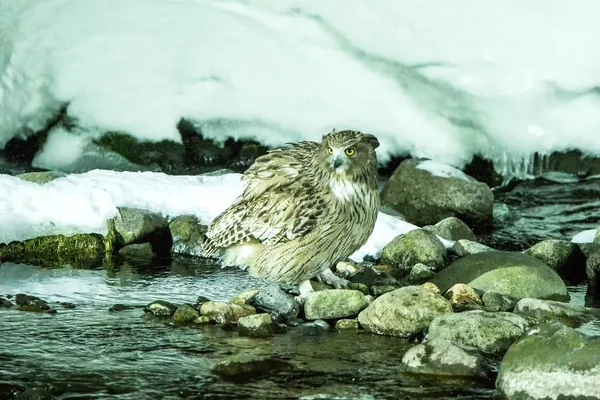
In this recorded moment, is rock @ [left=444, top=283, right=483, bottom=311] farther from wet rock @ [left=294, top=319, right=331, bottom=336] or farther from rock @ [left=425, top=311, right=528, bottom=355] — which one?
wet rock @ [left=294, top=319, right=331, bottom=336]

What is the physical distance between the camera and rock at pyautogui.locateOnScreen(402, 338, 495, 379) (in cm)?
587

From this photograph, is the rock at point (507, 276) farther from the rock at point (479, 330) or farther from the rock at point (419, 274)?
the rock at point (479, 330)

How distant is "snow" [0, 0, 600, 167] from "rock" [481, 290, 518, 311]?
5332 mm

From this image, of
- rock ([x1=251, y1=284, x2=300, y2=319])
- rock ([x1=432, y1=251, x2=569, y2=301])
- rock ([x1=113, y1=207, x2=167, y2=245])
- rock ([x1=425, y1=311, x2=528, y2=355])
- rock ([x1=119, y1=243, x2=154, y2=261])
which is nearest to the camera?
rock ([x1=425, y1=311, x2=528, y2=355])

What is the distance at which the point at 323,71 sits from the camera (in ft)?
45.3

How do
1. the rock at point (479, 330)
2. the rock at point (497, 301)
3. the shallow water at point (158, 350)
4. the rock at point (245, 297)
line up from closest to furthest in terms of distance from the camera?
1. the shallow water at point (158, 350)
2. the rock at point (479, 330)
3. the rock at point (245, 297)
4. the rock at point (497, 301)

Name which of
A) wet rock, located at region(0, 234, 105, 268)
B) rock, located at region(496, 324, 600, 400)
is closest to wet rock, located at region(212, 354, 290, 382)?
rock, located at region(496, 324, 600, 400)

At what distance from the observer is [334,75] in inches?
541

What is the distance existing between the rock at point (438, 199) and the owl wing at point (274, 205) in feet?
10.7

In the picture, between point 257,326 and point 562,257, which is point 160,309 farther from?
point 562,257

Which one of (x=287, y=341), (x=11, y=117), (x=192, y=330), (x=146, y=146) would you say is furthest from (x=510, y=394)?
(x=11, y=117)

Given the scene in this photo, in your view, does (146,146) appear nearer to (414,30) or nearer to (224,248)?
(414,30)

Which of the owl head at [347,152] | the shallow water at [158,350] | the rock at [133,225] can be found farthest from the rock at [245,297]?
the rock at [133,225]

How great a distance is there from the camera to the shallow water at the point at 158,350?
5.57 meters
